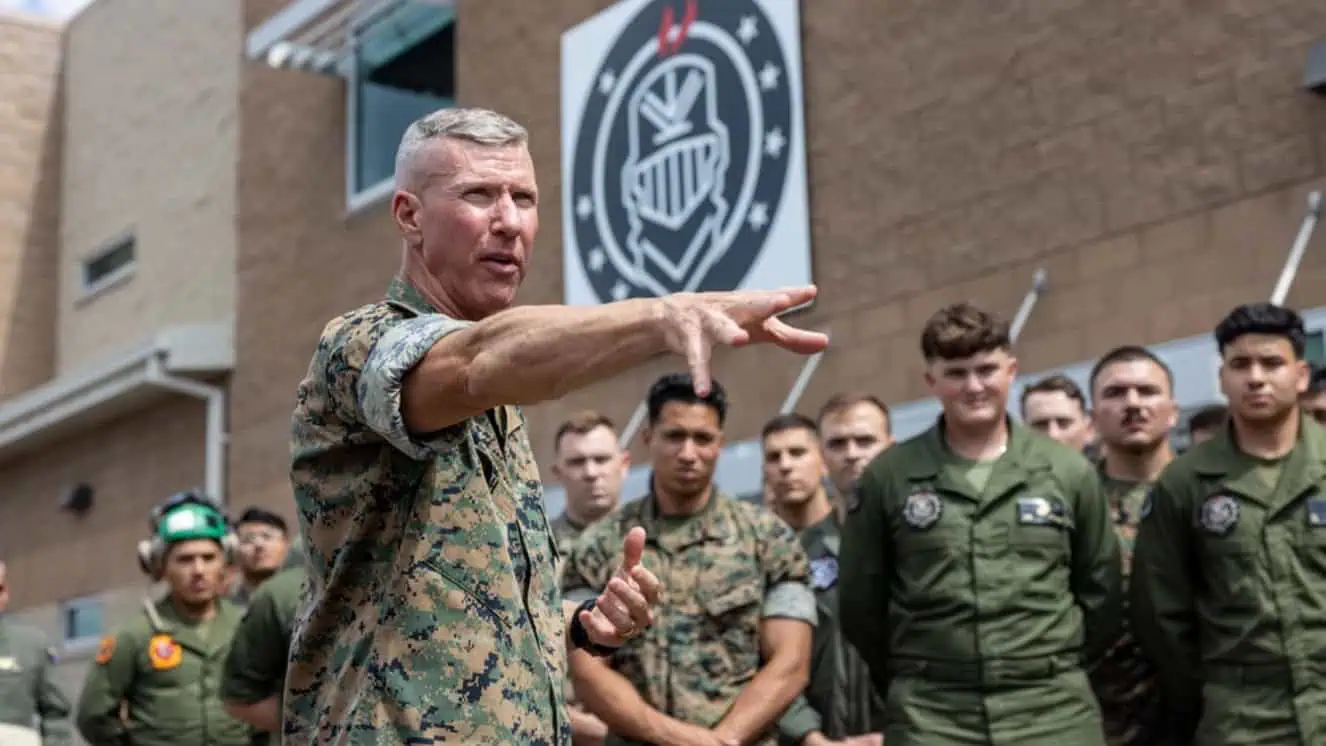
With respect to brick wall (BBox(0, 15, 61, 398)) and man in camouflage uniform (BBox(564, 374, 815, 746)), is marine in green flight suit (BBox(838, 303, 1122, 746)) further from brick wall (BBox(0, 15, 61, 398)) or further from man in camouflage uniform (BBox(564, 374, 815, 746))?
brick wall (BBox(0, 15, 61, 398))

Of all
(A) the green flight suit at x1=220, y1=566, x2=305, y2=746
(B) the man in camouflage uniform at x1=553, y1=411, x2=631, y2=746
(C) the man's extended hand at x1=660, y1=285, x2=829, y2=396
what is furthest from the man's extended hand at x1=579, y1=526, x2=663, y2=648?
(B) the man in camouflage uniform at x1=553, y1=411, x2=631, y2=746

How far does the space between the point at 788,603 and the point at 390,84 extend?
35.0 feet

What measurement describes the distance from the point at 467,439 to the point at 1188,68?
640 centimetres

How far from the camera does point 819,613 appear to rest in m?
5.92

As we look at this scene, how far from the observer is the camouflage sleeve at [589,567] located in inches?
Answer: 212

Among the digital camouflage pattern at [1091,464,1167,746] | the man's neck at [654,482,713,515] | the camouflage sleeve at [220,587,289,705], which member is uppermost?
the man's neck at [654,482,713,515]

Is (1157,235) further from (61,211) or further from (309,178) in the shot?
(61,211)

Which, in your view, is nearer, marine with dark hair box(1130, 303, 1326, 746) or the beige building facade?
marine with dark hair box(1130, 303, 1326, 746)

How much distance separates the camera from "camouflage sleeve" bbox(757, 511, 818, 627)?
527 centimetres

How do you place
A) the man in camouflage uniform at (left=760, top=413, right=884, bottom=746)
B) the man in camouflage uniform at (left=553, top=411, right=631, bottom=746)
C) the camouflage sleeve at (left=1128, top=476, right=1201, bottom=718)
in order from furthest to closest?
the man in camouflage uniform at (left=553, top=411, right=631, bottom=746) → the man in camouflage uniform at (left=760, top=413, right=884, bottom=746) → the camouflage sleeve at (left=1128, top=476, right=1201, bottom=718)

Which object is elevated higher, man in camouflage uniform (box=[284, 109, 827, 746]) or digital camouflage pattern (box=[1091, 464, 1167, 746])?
man in camouflage uniform (box=[284, 109, 827, 746])

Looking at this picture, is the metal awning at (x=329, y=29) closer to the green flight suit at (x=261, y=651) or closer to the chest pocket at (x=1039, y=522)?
the green flight suit at (x=261, y=651)

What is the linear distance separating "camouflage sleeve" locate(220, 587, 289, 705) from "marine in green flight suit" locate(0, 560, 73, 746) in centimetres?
185

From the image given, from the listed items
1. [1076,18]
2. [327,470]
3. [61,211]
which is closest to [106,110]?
[61,211]
